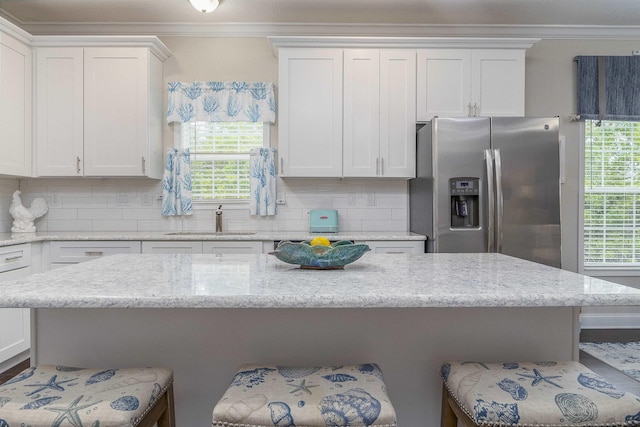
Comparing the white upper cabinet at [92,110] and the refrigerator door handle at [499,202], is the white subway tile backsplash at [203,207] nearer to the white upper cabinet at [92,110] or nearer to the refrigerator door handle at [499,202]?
the white upper cabinet at [92,110]

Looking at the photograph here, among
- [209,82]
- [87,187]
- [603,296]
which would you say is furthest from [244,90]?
[603,296]

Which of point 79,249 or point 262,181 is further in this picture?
point 262,181

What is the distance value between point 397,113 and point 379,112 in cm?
15

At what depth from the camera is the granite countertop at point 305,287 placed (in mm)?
1012

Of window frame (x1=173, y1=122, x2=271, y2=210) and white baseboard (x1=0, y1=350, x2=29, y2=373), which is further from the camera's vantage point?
window frame (x1=173, y1=122, x2=271, y2=210)

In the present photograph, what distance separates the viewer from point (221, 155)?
3.85 m

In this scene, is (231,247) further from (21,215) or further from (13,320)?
(21,215)

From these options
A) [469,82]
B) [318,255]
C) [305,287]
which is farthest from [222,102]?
[305,287]

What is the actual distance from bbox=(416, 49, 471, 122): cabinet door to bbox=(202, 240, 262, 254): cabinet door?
1.68 m

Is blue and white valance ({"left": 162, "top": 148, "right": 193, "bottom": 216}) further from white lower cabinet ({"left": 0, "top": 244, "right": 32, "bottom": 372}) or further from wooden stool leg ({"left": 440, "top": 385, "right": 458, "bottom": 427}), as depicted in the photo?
wooden stool leg ({"left": 440, "top": 385, "right": 458, "bottom": 427})

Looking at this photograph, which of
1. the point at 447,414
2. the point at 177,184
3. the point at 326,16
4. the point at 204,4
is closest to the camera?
the point at 447,414

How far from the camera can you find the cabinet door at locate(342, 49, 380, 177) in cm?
348

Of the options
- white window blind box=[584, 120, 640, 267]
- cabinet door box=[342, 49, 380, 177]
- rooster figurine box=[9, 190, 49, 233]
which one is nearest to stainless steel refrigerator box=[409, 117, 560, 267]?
cabinet door box=[342, 49, 380, 177]

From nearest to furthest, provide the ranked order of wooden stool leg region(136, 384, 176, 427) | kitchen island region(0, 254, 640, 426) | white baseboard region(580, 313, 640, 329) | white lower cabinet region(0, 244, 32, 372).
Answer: wooden stool leg region(136, 384, 176, 427), kitchen island region(0, 254, 640, 426), white lower cabinet region(0, 244, 32, 372), white baseboard region(580, 313, 640, 329)
